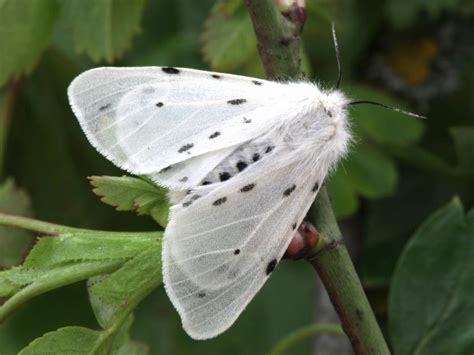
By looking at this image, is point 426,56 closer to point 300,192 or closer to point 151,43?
point 151,43

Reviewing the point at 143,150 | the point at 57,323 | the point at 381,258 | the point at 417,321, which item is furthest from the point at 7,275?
the point at 381,258

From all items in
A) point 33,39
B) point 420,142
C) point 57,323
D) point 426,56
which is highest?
point 33,39

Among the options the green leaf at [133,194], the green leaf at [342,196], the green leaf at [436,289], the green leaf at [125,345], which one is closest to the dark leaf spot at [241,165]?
the green leaf at [133,194]

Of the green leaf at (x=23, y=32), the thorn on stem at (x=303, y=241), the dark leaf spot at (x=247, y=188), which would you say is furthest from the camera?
the green leaf at (x=23, y=32)

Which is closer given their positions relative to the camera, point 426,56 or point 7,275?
point 7,275

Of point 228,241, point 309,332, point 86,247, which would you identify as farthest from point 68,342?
point 309,332

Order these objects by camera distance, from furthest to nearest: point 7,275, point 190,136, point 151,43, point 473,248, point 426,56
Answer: point 426,56 < point 151,43 < point 473,248 < point 190,136 < point 7,275

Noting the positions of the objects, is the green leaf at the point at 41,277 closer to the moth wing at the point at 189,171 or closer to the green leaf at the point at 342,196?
the moth wing at the point at 189,171
